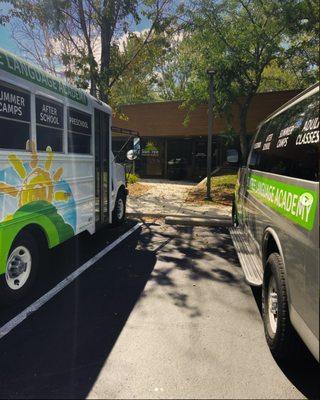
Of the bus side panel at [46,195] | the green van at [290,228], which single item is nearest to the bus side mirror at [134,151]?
the bus side panel at [46,195]

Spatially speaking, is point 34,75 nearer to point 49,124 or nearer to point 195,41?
point 49,124

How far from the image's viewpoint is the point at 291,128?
3.45 m

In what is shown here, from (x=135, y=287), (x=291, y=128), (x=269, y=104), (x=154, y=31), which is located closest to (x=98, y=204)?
(x=135, y=287)

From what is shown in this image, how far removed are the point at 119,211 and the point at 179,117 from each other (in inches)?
548

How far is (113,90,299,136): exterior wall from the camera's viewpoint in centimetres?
1923

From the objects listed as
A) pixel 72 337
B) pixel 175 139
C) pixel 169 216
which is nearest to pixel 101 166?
pixel 169 216

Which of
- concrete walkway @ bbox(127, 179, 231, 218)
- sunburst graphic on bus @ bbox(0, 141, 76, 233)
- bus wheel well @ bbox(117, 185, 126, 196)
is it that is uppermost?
sunburst graphic on bus @ bbox(0, 141, 76, 233)

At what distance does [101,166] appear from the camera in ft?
22.4

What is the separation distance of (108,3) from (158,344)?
32.6ft

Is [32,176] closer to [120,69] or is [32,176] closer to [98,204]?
[98,204]

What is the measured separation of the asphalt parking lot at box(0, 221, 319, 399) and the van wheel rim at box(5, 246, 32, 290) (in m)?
0.24

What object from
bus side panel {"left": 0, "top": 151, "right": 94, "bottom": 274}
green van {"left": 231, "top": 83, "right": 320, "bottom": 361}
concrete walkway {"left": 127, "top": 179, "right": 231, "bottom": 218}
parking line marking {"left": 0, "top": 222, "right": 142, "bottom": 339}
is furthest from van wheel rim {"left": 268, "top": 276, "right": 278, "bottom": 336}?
concrete walkway {"left": 127, "top": 179, "right": 231, "bottom": 218}

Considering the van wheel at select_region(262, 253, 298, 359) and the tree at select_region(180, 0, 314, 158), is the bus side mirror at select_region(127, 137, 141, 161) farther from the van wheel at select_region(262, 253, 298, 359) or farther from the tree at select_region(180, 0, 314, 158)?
the tree at select_region(180, 0, 314, 158)

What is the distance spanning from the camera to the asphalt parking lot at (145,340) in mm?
2836
